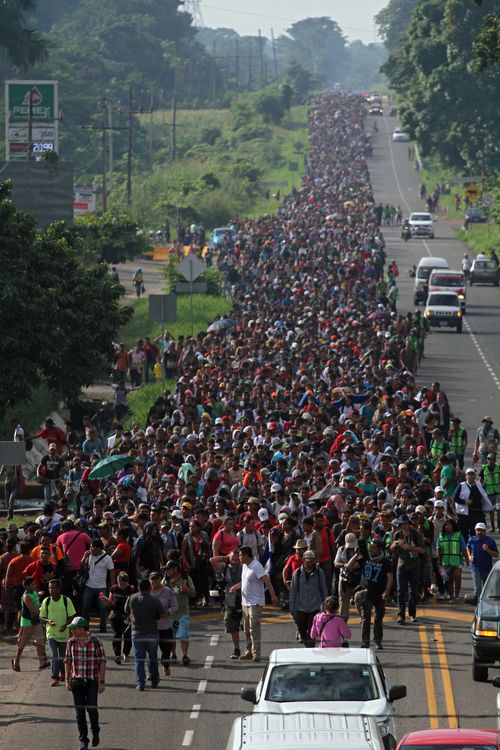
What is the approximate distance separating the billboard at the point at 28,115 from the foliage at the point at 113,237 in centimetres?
432

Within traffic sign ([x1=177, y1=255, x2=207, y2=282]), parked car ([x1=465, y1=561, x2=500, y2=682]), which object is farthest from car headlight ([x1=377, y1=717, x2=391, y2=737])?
traffic sign ([x1=177, y1=255, x2=207, y2=282])

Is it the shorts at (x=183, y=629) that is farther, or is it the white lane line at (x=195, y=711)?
the shorts at (x=183, y=629)

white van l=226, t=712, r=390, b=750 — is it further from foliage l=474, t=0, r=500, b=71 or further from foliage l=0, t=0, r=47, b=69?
foliage l=0, t=0, r=47, b=69

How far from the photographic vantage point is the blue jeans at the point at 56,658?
2025 centimetres

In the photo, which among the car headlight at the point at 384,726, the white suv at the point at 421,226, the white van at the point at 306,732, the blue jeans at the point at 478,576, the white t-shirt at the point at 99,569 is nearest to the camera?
the white van at the point at 306,732

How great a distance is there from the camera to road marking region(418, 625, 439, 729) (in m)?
18.3

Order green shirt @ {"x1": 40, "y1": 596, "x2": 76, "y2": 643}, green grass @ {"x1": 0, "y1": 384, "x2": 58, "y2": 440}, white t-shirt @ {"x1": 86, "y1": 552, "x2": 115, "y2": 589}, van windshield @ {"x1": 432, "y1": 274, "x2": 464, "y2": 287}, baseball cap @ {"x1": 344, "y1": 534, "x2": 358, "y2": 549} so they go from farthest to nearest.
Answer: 1. van windshield @ {"x1": 432, "y1": 274, "x2": 464, "y2": 287}
2. green grass @ {"x1": 0, "y1": 384, "x2": 58, "y2": 440}
3. baseball cap @ {"x1": 344, "y1": 534, "x2": 358, "y2": 549}
4. white t-shirt @ {"x1": 86, "y1": 552, "x2": 115, "y2": 589}
5. green shirt @ {"x1": 40, "y1": 596, "x2": 76, "y2": 643}

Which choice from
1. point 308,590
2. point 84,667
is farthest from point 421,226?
point 84,667

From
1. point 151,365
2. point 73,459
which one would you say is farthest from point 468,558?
point 151,365

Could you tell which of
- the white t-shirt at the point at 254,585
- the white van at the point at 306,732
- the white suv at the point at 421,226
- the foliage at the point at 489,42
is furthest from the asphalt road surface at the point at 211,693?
the white suv at the point at 421,226

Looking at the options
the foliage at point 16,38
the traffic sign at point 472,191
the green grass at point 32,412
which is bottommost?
the green grass at point 32,412

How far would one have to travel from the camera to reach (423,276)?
67375 millimetres

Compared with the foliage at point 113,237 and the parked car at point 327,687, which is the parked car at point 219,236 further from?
the parked car at point 327,687

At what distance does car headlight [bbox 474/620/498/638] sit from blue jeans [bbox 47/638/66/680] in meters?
4.52
